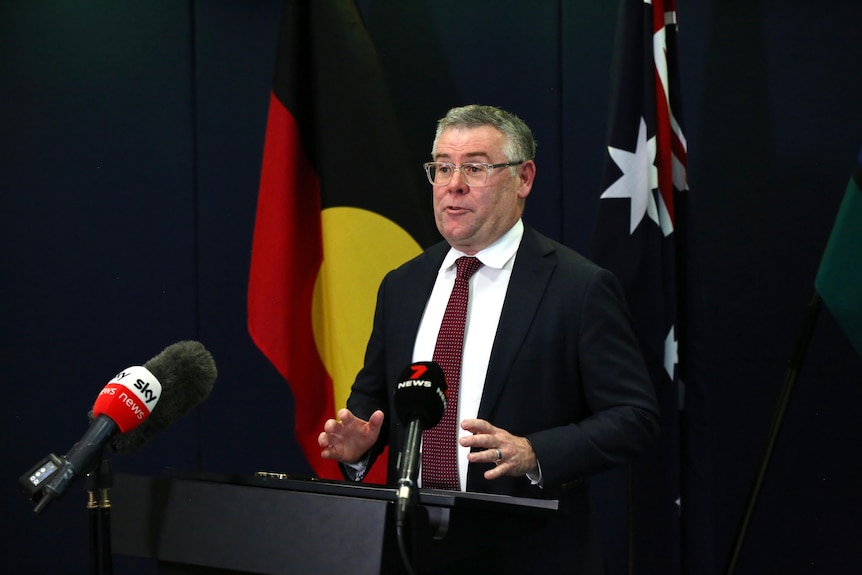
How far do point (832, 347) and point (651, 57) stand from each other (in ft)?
3.73

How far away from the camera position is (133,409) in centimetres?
164

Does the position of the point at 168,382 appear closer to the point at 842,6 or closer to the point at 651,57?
the point at 651,57

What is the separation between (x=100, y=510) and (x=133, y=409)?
18cm

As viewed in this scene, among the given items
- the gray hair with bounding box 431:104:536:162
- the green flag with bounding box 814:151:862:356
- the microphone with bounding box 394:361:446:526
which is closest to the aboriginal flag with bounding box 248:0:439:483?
the gray hair with bounding box 431:104:536:162

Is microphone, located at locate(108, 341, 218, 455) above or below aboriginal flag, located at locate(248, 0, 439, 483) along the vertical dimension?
below

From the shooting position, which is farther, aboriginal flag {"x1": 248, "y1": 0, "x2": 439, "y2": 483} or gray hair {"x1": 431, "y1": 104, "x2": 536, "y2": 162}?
aboriginal flag {"x1": 248, "y1": 0, "x2": 439, "y2": 483}

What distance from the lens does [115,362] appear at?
3.73 m

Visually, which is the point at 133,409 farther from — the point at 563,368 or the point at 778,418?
the point at 778,418

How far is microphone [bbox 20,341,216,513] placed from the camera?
1528 millimetres

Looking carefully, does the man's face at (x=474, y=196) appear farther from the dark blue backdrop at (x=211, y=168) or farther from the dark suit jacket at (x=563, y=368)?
the dark blue backdrop at (x=211, y=168)

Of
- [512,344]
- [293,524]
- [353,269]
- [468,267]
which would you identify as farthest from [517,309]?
[353,269]

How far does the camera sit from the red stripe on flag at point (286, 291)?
10.7ft

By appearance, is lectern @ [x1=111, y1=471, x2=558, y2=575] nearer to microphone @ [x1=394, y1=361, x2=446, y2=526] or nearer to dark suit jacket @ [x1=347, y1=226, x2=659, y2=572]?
microphone @ [x1=394, y1=361, x2=446, y2=526]

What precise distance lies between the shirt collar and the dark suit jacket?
0.11ft
